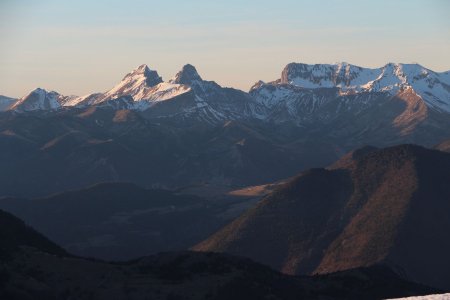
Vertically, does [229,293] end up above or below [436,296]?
below

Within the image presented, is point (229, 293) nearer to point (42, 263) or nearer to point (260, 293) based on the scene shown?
point (260, 293)

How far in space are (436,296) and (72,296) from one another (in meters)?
122

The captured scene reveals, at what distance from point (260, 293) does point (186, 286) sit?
14677 millimetres

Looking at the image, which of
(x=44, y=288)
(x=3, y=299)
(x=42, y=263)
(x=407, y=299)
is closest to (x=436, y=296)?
(x=407, y=299)

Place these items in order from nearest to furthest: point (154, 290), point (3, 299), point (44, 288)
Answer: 1. point (3, 299)
2. point (44, 288)
3. point (154, 290)

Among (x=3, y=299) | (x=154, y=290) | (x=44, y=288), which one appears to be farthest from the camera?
(x=154, y=290)

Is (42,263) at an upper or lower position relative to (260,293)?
upper

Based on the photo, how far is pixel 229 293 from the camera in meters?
196

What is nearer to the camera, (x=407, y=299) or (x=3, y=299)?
(x=407, y=299)

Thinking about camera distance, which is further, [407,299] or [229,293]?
[229,293]

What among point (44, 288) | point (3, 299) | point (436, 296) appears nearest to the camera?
point (436, 296)

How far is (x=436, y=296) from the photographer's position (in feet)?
239

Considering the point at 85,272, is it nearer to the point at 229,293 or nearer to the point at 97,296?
the point at 97,296

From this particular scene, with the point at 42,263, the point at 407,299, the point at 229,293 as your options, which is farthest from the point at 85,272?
the point at 407,299
